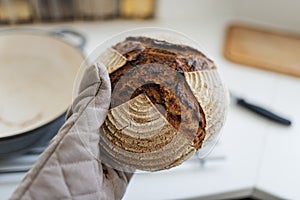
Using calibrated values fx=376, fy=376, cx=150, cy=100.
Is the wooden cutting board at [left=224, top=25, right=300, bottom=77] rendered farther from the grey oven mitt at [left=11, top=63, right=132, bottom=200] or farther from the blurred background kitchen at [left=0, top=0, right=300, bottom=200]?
the grey oven mitt at [left=11, top=63, right=132, bottom=200]

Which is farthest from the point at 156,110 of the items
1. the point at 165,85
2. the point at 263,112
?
the point at 263,112

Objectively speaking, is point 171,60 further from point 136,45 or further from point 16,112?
point 16,112

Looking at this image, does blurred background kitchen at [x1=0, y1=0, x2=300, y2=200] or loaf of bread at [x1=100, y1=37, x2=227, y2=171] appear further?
blurred background kitchen at [x1=0, y1=0, x2=300, y2=200]

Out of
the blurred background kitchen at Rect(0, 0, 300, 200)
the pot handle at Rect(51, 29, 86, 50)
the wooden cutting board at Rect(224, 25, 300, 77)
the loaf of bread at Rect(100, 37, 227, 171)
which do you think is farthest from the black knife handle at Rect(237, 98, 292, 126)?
the pot handle at Rect(51, 29, 86, 50)

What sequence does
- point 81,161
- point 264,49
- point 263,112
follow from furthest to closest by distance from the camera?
point 264,49
point 263,112
point 81,161

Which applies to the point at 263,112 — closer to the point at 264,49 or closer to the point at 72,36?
the point at 264,49

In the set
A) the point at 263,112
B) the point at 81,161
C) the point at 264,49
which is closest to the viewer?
the point at 81,161

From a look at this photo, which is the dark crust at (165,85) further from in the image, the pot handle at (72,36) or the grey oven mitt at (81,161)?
the pot handle at (72,36)
